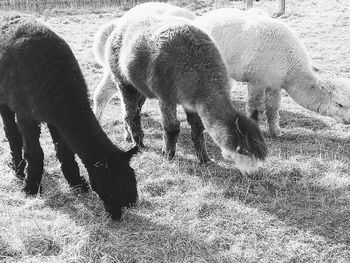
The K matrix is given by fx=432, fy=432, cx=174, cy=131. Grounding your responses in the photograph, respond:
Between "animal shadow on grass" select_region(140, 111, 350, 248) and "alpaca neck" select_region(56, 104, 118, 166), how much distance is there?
5.29 feet

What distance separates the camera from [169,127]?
18.1 feet

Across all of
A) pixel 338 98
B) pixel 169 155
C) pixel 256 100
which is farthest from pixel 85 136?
pixel 338 98

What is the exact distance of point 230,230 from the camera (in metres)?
4.24

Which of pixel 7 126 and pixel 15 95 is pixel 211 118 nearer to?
pixel 15 95

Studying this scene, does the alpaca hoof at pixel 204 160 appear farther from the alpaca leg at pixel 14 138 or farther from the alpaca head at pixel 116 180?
the alpaca leg at pixel 14 138

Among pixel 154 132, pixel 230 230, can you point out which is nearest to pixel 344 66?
pixel 154 132

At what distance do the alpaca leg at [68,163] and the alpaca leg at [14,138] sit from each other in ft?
1.87

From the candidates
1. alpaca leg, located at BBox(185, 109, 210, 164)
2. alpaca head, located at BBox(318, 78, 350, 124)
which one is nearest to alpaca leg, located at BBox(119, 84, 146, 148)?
alpaca leg, located at BBox(185, 109, 210, 164)

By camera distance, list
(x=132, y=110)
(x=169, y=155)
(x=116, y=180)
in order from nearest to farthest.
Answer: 1. (x=116, y=180)
2. (x=169, y=155)
3. (x=132, y=110)

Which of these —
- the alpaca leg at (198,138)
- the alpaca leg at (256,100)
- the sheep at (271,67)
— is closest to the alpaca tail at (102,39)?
the sheep at (271,67)

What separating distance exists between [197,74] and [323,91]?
247cm

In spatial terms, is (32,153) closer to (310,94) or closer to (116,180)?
(116,180)

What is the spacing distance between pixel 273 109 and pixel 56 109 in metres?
3.67

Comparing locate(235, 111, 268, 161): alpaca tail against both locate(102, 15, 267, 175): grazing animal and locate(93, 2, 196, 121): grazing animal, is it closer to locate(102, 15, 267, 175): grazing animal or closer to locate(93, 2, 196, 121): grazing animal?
locate(102, 15, 267, 175): grazing animal
